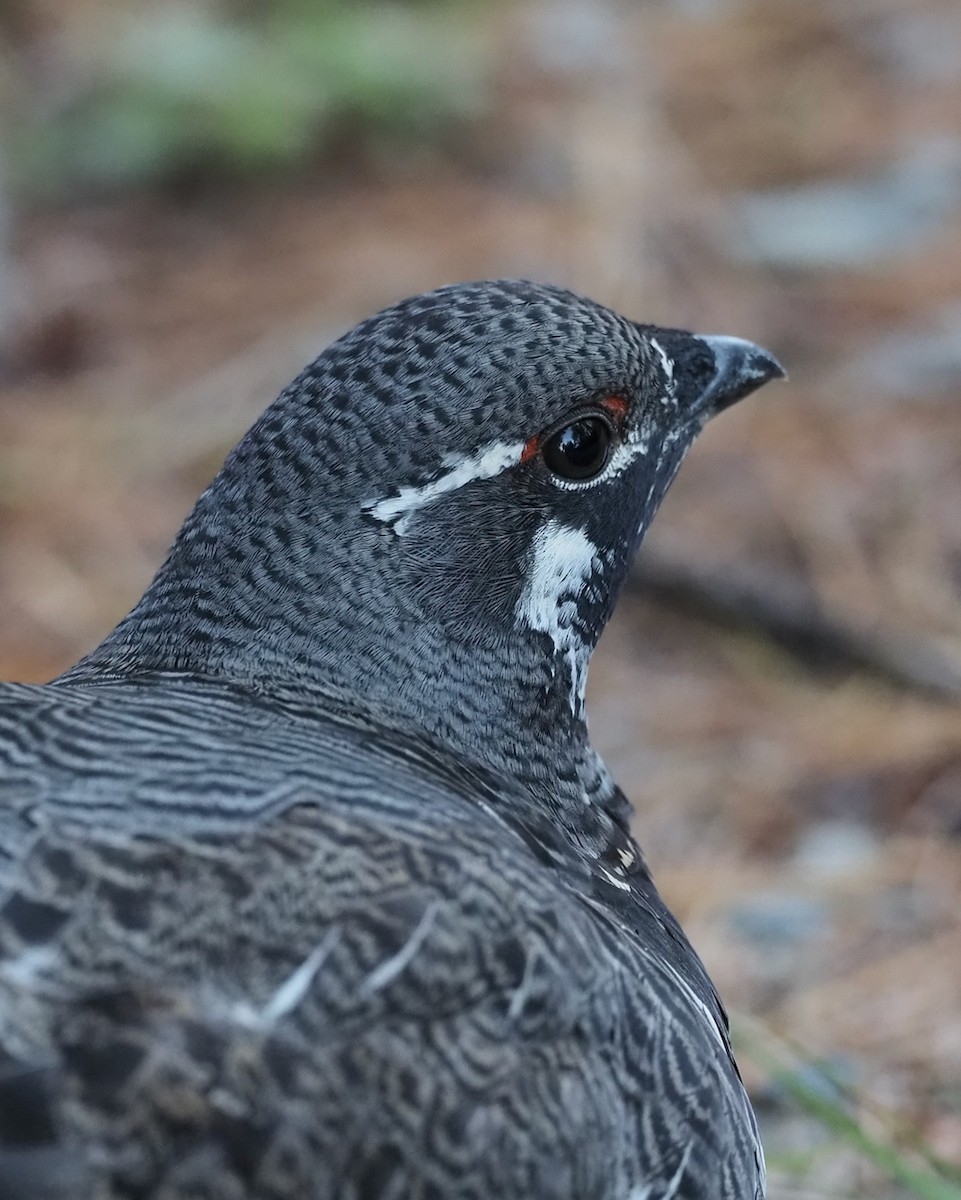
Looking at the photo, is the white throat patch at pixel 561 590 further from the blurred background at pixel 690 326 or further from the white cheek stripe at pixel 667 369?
the blurred background at pixel 690 326

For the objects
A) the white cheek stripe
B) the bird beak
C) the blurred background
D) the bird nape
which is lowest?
the bird nape

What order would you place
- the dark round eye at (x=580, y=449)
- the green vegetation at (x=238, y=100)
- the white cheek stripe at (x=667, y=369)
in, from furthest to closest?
the green vegetation at (x=238, y=100) → the white cheek stripe at (x=667, y=369) → the dark round eye at (x=580, y=449)

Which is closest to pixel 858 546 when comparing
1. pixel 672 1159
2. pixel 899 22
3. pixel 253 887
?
pixel 672 1159

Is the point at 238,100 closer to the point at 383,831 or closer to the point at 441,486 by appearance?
the point at 441,486

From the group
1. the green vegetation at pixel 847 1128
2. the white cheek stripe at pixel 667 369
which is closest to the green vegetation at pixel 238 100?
the white cheek stripe at pixel 667 369

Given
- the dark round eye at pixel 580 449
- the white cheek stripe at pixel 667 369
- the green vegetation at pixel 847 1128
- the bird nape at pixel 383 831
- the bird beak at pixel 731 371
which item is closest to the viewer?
the bird nape at pixel 383 831

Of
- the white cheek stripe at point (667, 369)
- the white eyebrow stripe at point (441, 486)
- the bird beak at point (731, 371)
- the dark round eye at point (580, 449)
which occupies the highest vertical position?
the bird beak at point (731, 371)

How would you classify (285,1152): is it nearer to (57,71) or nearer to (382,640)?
(382,640)

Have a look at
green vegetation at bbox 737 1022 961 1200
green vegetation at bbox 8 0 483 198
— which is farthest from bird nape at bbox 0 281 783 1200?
green vegetation at bbox 8 0 483 198

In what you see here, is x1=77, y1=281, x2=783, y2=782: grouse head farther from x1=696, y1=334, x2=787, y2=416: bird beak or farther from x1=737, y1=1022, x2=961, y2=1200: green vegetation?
x1=737, y1=1022, x2=961, y2=1200: green vegetation
